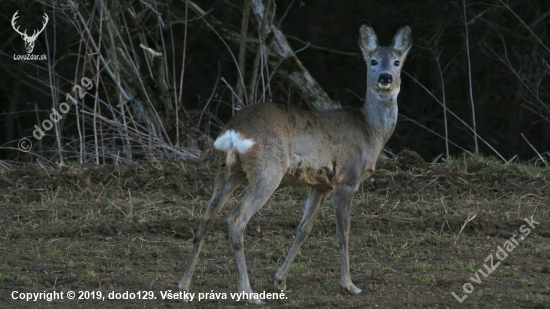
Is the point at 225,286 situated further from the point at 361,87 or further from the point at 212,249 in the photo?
the point at 361,87

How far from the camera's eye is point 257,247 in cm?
779

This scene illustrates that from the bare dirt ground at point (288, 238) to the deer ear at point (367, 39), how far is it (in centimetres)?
150

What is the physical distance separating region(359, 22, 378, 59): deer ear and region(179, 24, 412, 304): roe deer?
9.2 inches

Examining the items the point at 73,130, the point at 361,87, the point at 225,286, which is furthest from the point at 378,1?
the point at 225,286

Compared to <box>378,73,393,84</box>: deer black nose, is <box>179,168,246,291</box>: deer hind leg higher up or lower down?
lower down

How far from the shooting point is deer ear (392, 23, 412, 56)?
7.75 meters

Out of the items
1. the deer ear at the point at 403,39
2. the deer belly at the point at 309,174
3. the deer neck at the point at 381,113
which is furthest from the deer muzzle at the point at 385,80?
the deer belly at the point at 309,174

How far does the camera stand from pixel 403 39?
7770mm

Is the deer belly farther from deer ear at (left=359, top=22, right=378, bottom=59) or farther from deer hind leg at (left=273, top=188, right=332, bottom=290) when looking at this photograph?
deer ear at (left=359, top=22, right=378, bottom=59)

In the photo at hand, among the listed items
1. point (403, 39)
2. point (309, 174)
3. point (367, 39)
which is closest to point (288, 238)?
point (309, 174)

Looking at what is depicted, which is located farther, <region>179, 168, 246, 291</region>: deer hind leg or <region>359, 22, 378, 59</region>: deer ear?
<region>359, 22, 378, 59</region>: deer ear

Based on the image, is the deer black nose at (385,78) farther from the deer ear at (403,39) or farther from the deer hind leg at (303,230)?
the deer hind leg at (303,230)

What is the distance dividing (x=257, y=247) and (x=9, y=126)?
7521 millimetres

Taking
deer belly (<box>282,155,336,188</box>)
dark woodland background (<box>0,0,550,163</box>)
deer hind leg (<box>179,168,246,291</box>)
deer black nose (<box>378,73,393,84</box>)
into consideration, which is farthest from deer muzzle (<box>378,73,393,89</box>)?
dark woodland background (<box>0,0,550,163</box>)
